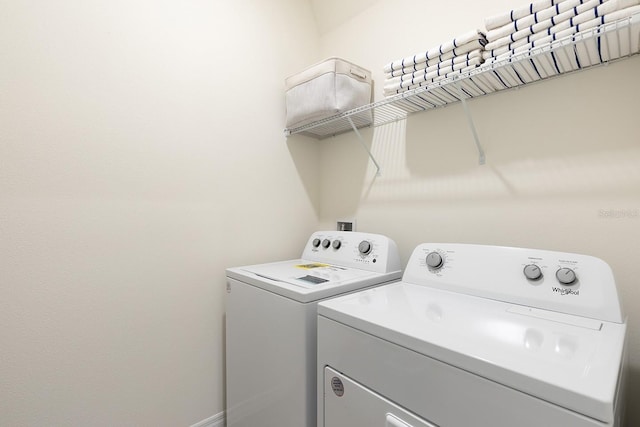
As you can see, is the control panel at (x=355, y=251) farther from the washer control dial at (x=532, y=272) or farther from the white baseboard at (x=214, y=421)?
the white baseboard at (x=214, y=421)

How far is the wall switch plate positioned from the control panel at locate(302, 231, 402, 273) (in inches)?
6.9

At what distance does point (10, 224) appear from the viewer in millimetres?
Result: 1021

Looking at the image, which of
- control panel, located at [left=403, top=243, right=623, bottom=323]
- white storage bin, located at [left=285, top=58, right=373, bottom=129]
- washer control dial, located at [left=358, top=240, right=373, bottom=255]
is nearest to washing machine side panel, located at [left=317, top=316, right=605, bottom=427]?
control panel, located at [left=403, top=243, right=623, bottom=323]

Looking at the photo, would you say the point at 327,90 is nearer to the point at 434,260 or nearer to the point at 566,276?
the point at 434,260

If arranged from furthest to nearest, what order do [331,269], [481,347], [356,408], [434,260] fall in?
[331,269]
[434,260]
[356,408]
[481,347]

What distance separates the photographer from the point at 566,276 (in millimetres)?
875

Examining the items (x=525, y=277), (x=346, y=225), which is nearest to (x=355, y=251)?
(x=346, y=225)

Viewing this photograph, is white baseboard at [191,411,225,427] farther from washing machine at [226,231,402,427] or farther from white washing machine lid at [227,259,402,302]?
white washing machine lid at [227,259,402,302]

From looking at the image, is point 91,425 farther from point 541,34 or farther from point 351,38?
point 351,38

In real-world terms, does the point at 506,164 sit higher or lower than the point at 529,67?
lower

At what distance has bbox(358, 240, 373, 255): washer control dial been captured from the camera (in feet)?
4.74

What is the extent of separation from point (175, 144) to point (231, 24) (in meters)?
0.73

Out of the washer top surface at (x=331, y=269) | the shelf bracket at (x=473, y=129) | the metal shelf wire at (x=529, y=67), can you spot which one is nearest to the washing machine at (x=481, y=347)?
the washer top surface at (x=331, y=269)

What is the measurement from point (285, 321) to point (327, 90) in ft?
3.56
